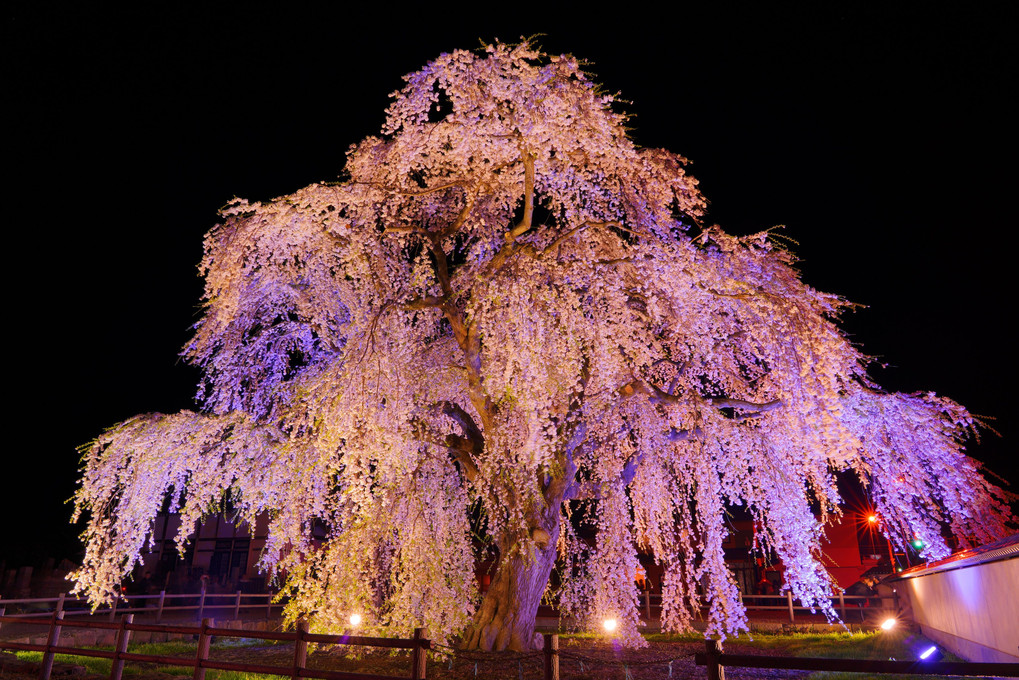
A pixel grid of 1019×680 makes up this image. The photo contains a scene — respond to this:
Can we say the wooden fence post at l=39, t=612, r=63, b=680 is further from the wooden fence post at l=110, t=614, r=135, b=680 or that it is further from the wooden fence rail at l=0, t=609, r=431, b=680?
the wooden fence post at l=110, t=614, r=135, b=680

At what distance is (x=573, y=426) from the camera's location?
10.1 m

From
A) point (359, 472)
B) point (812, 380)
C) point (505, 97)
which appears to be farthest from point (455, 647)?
point (505, 97)

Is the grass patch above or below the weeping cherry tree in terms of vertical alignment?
below

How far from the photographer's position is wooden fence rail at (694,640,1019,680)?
379cm

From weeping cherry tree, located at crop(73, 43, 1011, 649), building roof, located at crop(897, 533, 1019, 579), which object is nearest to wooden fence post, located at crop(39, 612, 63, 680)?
weeping cherry tree, located at crop(73, 43, 1011, 649)

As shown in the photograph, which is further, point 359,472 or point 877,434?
point 877,434

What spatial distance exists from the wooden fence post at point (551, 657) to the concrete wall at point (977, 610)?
16.9 feet

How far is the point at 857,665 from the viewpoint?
412cm

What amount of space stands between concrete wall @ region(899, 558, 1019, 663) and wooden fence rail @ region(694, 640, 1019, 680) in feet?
12.9

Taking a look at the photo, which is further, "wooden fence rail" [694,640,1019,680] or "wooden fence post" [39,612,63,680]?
"wooden fence post" [39,612,63,680]

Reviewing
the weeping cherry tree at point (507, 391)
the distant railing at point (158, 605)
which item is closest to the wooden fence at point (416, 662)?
the weeping cherry tree at point (507, 391)

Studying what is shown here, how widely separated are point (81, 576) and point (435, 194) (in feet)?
24.8

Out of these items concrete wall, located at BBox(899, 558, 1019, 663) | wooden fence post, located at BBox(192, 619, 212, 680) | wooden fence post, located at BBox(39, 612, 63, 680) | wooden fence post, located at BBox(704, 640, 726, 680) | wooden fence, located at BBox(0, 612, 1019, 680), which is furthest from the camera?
wooden fence post, located at BBox(39, 612, 63, 680)

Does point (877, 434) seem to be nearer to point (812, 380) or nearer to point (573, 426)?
point (812, 380)
